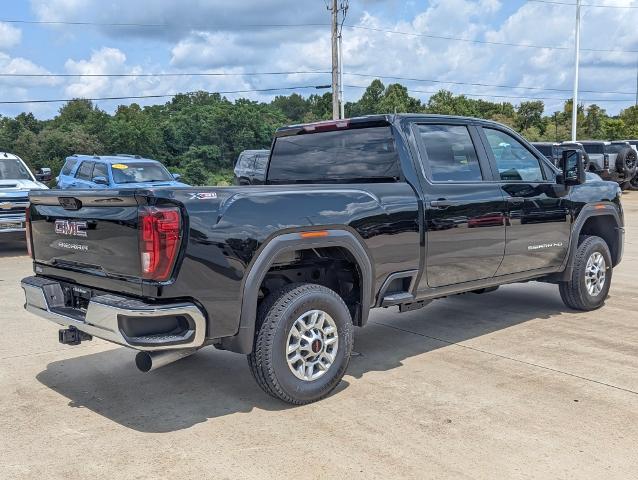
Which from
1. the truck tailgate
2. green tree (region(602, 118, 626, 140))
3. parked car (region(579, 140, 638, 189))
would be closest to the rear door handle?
the truck tailgate

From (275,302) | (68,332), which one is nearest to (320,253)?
(275,302)

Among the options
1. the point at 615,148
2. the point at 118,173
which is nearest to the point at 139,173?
the point at 118,173

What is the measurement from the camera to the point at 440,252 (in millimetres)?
5316

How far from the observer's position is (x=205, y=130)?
196 ft

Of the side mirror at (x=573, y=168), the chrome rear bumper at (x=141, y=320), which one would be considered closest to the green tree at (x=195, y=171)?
the side mirror at (x=573, y=168)

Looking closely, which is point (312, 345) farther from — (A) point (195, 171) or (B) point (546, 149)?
(A) point (195, 171)

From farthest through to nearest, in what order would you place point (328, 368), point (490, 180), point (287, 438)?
1. point (490, 180)
2. point (328, 368)
3. point (287, 438)

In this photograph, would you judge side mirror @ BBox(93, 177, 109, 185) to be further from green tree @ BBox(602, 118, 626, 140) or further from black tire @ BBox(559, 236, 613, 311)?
green tree @ BBox(602, 118, 626, 140)

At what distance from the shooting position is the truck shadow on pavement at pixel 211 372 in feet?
14.9

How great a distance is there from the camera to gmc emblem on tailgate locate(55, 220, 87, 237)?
173 inches

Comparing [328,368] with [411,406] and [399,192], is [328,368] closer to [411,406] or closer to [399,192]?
[411,406]

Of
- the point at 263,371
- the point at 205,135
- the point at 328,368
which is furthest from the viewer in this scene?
the point at 205,135

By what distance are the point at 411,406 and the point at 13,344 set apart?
12.8ft

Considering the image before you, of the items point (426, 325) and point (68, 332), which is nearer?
point (68, 332)
